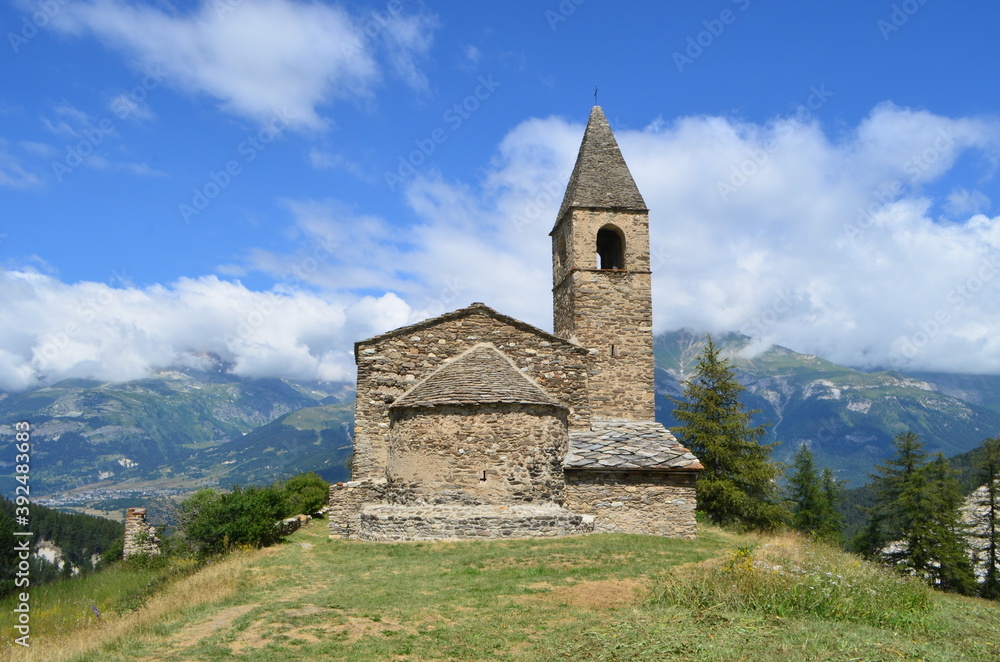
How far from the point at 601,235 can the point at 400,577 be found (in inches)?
668

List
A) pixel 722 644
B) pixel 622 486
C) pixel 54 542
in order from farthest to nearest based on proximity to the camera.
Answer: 1. pixel 54 542
2. pixel 622 486
3. pixel 722 644

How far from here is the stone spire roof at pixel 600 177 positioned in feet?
75.4

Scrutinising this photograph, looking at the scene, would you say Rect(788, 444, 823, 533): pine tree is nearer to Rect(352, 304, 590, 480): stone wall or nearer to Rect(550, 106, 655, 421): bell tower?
Rect(550, 106, 655, 421): bell tower

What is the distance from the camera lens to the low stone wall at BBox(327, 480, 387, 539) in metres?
17.6

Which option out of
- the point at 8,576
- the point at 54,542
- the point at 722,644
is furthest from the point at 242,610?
the point at 54,542

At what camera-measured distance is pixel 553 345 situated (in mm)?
18953

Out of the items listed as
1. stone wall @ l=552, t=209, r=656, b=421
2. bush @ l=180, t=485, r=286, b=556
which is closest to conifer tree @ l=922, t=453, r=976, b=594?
stone wall @ l=552, t=209, r=656, b=421

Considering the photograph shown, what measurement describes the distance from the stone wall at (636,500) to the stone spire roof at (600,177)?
1055cm

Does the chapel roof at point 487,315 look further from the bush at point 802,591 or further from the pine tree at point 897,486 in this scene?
the pine tree at point 897,486

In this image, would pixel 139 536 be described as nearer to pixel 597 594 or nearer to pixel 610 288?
pixel 597 594

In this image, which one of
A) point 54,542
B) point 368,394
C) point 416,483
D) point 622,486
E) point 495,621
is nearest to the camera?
point 495,621

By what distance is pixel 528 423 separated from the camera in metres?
15.9

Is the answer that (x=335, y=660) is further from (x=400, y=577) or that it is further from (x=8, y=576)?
(x=8, y=576)

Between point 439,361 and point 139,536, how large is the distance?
10230mm
